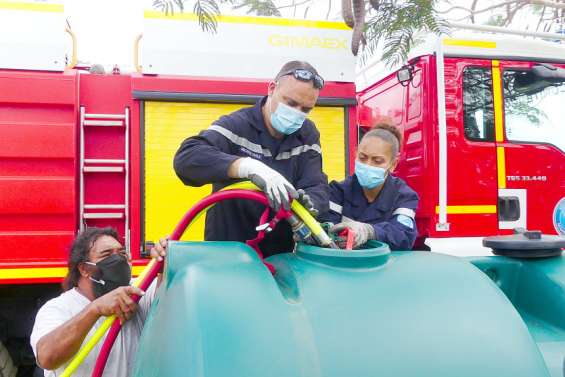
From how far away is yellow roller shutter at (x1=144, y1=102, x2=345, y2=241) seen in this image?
10.8 ft

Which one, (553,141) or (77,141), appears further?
(553,141)

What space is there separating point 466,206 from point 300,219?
2508 millimetres

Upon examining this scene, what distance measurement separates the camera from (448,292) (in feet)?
3.78

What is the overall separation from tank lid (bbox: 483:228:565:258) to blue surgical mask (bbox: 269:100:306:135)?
80 centimetres

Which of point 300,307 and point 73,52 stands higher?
point 73,52

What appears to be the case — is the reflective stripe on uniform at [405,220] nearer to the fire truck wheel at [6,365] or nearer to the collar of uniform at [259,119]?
the collar of uniform at [259,119]

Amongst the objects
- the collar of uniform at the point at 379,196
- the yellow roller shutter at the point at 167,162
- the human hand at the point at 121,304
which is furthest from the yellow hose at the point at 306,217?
the yellow roller shutter at the point at 167,162

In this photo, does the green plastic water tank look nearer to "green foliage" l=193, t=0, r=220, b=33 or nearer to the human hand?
the human hand

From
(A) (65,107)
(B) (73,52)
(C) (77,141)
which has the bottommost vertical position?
(C) (77,141)

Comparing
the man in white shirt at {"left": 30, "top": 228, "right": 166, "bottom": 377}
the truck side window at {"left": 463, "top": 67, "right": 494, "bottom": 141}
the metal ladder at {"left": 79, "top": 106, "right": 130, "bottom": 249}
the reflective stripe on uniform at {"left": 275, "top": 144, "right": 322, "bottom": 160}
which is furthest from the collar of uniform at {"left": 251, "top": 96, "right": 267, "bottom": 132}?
the truck side window at {"left": 463, "top": 67, "right": 494, "bottom": 141}

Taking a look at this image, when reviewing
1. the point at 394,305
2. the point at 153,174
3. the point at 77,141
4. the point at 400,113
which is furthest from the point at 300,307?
the point at 400,113

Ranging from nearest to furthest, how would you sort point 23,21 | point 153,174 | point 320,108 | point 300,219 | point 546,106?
point 300,219 < point 23,21 < point 153,174 < point 320,108 < point 546,106

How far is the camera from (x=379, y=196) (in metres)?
2.21

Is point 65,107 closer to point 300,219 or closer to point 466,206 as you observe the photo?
point 300,219
